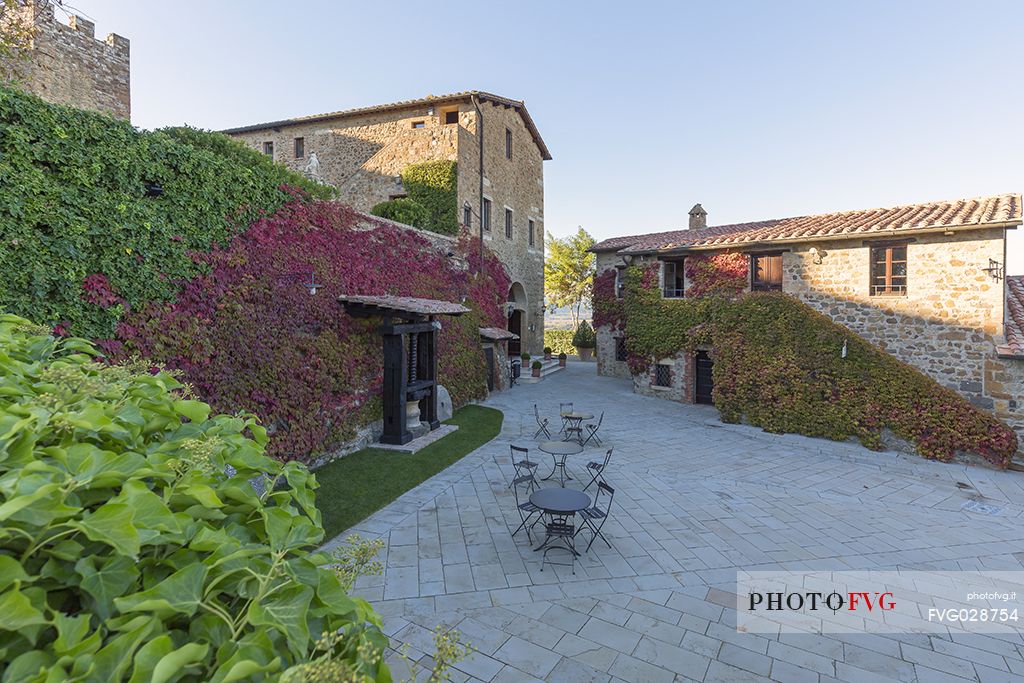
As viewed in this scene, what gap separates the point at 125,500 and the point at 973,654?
21.2ft

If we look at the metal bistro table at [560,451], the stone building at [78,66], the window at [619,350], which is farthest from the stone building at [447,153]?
the metal bistro table at [560,451]

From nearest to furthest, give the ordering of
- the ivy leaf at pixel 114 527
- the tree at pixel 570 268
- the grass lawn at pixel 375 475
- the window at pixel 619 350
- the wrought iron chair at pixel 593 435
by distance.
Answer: the ivy leaf at pixel 114 527 → the grass lawn at pixel 375 475 → the wrought iron chair at pixel 593 435 → the window at pixel 619 350 → the tree at pixel 570 268

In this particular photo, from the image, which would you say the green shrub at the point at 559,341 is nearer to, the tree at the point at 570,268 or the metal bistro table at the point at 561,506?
the tree at the point at 570,268

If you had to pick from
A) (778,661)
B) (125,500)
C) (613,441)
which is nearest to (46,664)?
(125,500)

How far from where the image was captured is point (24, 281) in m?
5.39

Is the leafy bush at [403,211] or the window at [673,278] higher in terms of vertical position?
the leafy bush at [403,211]

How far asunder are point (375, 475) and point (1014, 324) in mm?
14362

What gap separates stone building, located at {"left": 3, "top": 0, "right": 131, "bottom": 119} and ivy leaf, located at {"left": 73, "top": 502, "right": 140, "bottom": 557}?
1537cm

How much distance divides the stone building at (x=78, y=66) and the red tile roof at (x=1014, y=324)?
21384mm

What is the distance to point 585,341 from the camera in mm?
28859

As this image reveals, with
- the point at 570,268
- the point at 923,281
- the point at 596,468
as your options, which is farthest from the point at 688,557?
the point at 570,268

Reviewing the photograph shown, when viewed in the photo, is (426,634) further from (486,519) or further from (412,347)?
(412,347)

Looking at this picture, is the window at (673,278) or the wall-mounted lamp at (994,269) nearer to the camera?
the wall-mounted lamp at (994,269)

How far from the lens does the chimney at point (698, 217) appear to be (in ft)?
65.5
